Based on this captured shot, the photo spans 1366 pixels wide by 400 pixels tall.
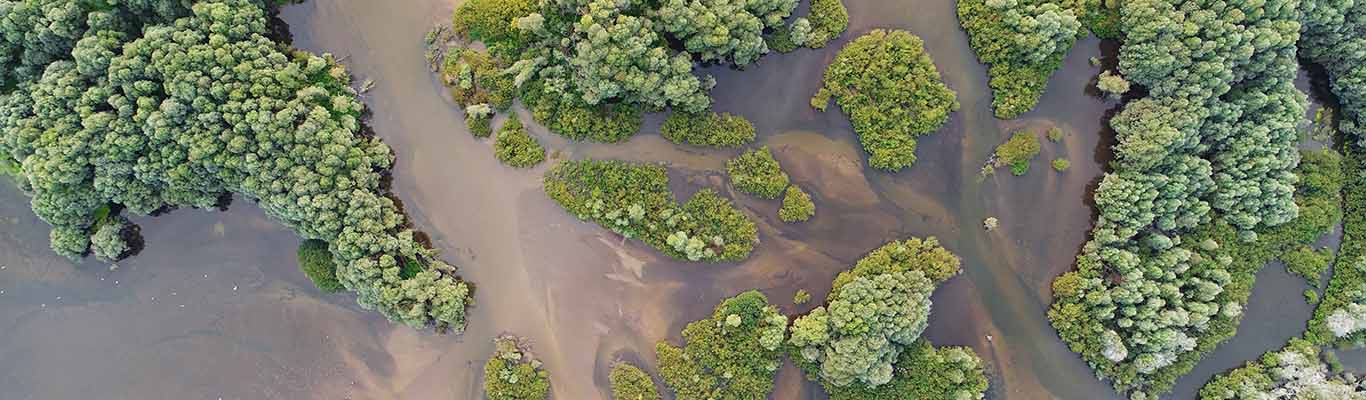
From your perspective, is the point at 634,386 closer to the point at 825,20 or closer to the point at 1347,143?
the point at 825,20

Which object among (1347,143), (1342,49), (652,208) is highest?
(1342,49)

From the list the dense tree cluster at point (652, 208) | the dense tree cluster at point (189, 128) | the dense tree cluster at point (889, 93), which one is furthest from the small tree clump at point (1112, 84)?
the dense tree cluster at point (189, 128)

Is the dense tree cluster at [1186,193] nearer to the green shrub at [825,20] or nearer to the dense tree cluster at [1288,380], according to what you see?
the dense tree cluster at [1288,380]

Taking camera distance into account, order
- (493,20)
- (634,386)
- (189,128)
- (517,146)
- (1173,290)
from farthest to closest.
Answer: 1. (634,386)
2. (517,146)
3. (493,20)
4. (1173,290)
5. (189,128)

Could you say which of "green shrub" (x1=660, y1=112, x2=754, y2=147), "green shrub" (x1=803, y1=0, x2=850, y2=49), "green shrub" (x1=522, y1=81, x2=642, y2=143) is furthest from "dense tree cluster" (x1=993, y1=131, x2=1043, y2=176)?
"green shrub" (x1=522, y1=81, x2=642, y2=143)

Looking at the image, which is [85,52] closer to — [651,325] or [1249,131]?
[651,325]

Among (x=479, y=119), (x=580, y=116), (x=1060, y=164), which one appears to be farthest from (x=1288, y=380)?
(x=479, y=119)

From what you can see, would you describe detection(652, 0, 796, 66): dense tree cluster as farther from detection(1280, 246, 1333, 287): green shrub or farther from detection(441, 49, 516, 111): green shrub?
detection(1280, 246, 1333, 287): green shrub
